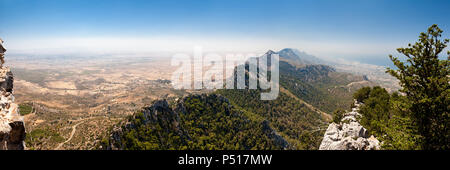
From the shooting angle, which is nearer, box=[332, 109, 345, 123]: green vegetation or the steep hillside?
box=[332, 109, 345, 123]: green vegetation

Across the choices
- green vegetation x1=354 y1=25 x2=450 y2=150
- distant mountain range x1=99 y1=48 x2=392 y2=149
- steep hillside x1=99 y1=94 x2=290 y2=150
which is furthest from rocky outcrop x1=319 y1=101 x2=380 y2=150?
steep hillside x1=99 y1=94 x2=290 y2=150

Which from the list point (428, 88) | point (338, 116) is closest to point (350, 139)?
point (428, 88)

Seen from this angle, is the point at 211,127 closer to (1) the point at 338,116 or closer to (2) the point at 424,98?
(1) the point at 338,116

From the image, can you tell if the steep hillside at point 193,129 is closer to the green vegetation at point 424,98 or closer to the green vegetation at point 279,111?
the green vegetation at point 279,111

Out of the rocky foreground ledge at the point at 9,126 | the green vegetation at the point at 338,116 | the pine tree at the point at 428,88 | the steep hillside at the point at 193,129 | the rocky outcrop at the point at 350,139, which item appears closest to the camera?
the rocky foreground ledge at the point at 9,126

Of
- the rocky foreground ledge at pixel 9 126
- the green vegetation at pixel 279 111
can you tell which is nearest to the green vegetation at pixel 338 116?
the rocky foreground ledge at pixel 9 126

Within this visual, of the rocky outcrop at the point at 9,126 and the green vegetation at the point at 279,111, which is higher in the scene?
the rocky outcrop at the point at 9,126

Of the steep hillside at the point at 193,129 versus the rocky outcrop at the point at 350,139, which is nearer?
the rocky outcrop at the point at 350,139

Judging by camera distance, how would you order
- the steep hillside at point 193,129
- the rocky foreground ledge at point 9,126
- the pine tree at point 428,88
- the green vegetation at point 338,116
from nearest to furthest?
the rocky foreground ledge at point 9,126, the pine tree at point 428,88, the green vegetation at point 338,116, the steep hillside at point 193,129

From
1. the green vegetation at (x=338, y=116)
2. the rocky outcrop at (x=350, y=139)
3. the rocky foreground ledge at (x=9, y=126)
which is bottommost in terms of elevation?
the green vegetation at (x=338, y=116)

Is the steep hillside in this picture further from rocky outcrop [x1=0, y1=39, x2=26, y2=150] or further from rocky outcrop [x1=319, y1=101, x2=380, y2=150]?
rocky outcrop [x1=319, y1=101, x2=380, y2=150]
